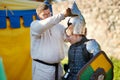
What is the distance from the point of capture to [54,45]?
4.13m

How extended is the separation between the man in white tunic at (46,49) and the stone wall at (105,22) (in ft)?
16.0

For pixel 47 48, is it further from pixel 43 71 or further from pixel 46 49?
pixel 43 71

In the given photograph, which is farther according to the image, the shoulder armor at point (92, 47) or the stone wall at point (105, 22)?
the stone wall at point (105, 22)

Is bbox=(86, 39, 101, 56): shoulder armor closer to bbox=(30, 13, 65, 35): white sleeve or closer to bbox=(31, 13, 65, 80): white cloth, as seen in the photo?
bbox=(30, 13, 65, 35): white sleeve

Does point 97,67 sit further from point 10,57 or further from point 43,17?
point 10,57

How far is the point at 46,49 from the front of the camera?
4.10 meters

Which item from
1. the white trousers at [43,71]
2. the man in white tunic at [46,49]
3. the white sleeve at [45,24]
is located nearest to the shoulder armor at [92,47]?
the white sleeve at [45,24]

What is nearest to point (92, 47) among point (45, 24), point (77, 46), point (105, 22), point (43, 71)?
point (77, 46)

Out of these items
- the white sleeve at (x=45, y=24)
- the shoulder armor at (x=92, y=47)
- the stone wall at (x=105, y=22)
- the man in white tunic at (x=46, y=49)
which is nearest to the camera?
the shoulder armor at (x=92, y=47)

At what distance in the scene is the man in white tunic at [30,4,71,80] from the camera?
13.3 ft

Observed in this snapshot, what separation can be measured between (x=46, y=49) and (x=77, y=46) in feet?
1.50

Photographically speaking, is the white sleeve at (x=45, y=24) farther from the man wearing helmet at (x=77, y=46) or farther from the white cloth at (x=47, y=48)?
the man wearing helmet at (x=77, y=46)

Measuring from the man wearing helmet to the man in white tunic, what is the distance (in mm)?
288

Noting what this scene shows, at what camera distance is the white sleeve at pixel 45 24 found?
12.6 ft
